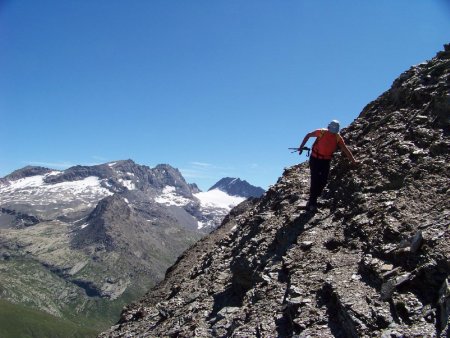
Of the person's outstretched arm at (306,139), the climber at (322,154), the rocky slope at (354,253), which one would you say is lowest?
the rocky slope at (354,253)

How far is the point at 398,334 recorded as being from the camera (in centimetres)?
1177

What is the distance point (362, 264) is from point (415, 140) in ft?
29.7

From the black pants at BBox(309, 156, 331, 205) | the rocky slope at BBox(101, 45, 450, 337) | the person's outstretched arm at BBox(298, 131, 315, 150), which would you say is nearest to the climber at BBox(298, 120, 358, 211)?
the black pants at BBox(309, 156, 331, 205)

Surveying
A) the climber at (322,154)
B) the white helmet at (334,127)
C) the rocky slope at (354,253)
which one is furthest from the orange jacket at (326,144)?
the rocky slope at (354,253)

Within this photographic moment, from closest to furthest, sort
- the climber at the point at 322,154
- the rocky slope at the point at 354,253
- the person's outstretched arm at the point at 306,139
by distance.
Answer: the rocky slope at the point at 354,253 < the climber at the point at 322,154 < the person's outstretched arm at the point at 306,139

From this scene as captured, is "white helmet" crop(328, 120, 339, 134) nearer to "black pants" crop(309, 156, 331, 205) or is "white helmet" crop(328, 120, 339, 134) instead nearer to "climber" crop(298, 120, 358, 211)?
"climber" crop(298, 120, 358, 211)

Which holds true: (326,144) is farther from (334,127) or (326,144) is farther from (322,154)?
(334,127)

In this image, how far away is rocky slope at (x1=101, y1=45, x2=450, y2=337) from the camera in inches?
528

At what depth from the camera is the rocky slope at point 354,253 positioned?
44.0ft

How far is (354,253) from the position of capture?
17.1 metres

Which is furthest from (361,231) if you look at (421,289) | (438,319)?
(438,319)

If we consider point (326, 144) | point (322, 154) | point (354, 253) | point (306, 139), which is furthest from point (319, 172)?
point (354, 253)

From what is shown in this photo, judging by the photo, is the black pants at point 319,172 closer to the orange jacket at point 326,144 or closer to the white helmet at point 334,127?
the orange jacket at point 326,144

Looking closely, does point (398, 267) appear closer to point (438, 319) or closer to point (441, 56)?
point (438, 319)
